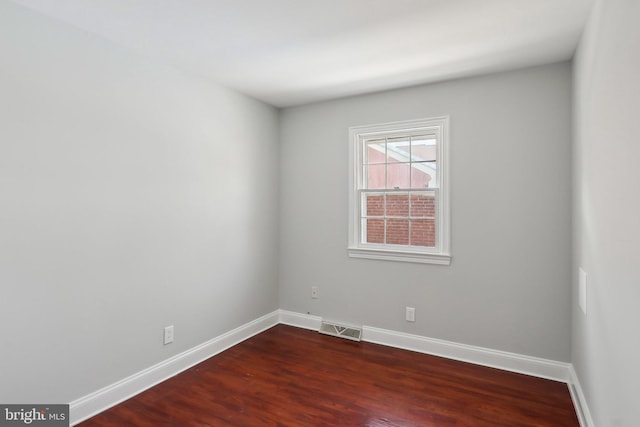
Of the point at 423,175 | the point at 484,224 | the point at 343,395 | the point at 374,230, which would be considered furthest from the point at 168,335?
the point at 484,224

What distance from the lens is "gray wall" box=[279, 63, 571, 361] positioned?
8.70 feet

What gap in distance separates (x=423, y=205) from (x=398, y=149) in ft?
2.07

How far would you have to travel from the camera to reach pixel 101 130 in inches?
88.3

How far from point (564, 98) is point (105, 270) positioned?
3656mm

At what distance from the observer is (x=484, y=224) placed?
9.52 ft

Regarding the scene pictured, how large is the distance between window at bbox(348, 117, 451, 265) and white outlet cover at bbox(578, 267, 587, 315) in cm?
97

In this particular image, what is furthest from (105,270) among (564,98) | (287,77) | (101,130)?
(564,98)

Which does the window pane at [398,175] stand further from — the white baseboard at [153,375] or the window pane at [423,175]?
the white baseboard at [153,375]

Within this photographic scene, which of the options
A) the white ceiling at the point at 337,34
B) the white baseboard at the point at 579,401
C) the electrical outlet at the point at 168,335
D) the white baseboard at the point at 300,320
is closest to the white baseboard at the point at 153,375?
the electrical outlet at the point at 168,335

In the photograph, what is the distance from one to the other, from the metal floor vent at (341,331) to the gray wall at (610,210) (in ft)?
6.00

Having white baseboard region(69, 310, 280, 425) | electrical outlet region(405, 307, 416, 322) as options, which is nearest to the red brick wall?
electrical outlet region(405, 307, 416, 322)

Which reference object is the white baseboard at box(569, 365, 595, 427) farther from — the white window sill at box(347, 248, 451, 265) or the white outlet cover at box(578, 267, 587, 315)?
the white window sill at box(347, 248, 451, 265)

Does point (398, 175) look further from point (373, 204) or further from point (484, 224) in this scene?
point (484, 224)

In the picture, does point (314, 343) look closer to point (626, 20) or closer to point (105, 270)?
point (105, 270)
